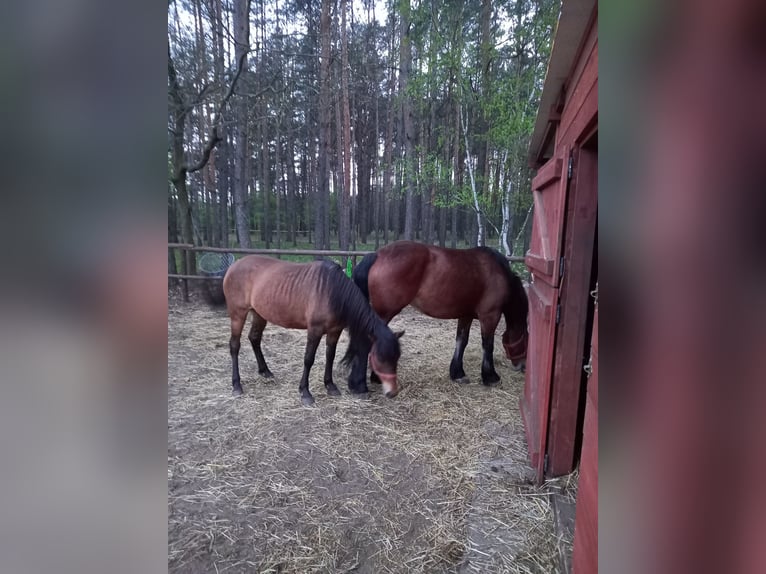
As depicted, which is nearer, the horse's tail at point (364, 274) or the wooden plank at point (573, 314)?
the wooden plank at point (573, 314)

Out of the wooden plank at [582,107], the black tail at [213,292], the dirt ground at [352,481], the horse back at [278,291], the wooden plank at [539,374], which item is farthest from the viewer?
the black tail at [213,292]

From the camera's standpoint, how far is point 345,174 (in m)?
11.6

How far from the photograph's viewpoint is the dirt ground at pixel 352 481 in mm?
1833

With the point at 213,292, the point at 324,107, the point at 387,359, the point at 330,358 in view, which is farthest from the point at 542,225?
the point at 324,107

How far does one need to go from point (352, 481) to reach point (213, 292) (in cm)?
577

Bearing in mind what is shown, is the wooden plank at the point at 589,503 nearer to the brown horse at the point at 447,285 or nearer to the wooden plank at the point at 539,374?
the wooden plank at the point at 539,374

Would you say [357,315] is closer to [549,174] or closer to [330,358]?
[330,358]

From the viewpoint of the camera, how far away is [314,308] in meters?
3.46

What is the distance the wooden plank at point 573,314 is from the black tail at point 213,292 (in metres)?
6.42

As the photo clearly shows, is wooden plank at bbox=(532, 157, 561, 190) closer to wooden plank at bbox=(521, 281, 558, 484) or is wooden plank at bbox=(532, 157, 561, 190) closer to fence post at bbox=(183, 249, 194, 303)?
wooden plank at bbox=(521, 281, 558, 484)

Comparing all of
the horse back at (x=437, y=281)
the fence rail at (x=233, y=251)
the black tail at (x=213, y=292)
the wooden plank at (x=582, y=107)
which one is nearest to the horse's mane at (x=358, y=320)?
the horse back at (x=437, y=281)

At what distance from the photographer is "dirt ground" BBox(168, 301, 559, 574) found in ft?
6.01
